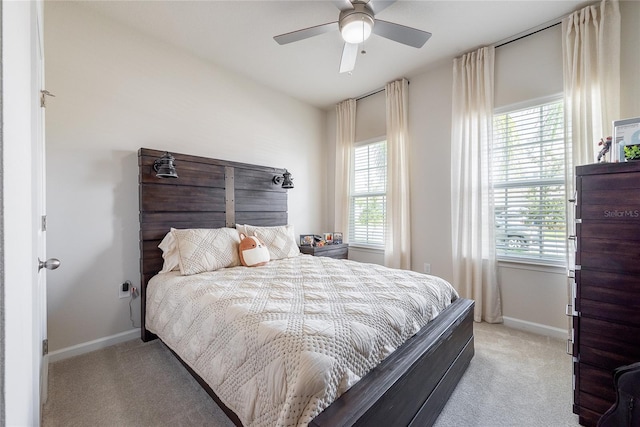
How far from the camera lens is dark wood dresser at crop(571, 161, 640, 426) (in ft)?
4.56

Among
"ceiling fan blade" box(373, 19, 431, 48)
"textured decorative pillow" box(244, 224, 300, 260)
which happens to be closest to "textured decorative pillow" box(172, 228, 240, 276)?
"textured decorative pillow" box(244, 224, 300, 260)

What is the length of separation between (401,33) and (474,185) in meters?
1.75

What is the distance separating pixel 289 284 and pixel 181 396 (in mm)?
987

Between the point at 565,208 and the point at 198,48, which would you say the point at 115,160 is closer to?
the point at 198,48

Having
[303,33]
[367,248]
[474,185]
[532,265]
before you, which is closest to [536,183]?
[474,185]

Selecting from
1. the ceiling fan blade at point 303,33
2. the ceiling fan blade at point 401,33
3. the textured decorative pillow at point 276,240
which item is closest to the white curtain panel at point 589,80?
the ceiling fan blade at point 401,33

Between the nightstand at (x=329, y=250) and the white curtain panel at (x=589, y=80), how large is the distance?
2.45 metres

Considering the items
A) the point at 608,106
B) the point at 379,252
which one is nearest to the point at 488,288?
the point at 379,252

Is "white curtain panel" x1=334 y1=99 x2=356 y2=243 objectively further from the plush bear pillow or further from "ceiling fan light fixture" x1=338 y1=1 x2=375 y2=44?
"ceiling fan light fixture" x1=338 y1=1 x2=375 y2=44

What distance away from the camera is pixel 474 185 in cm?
294

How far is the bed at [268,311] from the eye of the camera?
1129 mm

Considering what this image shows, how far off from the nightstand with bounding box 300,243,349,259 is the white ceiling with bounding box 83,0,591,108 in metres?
2.27

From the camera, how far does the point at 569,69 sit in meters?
2.41

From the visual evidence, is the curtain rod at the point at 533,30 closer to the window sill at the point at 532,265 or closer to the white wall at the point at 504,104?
the white wall at the point at 504,104
